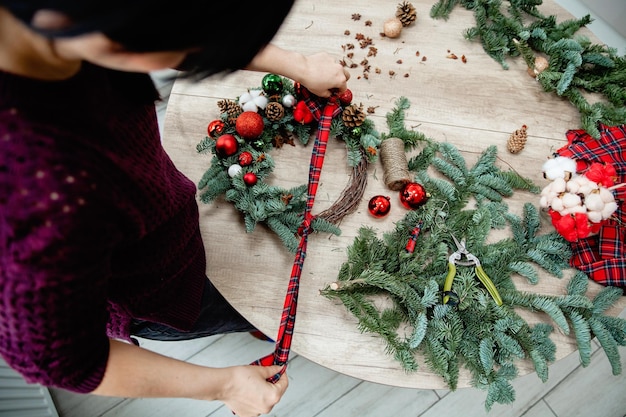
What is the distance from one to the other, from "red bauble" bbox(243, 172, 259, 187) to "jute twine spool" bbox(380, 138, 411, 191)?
0.28 m

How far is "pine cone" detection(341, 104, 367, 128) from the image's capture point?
94cm

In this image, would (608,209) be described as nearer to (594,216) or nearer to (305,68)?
(594,216)

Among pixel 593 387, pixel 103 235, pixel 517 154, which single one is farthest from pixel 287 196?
pixel 593 387

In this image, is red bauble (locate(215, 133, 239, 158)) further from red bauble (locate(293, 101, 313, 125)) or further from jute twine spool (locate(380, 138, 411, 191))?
jute twine spool (locate(380, 138, 411, 191))

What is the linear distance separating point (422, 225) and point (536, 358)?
33cm

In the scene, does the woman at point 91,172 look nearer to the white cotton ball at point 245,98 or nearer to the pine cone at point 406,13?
the white cotton ball at point 245,98

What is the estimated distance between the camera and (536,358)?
33.6 inches

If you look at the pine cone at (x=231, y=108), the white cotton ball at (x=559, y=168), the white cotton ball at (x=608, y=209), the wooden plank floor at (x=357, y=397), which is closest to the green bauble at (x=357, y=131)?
the pine cone at (x=231, y=108)

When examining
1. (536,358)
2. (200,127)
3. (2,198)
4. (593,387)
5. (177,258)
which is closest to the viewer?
(2,198)

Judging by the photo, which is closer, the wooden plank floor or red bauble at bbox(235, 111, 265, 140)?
red bauble at bbox(235, 111, 265, 140)

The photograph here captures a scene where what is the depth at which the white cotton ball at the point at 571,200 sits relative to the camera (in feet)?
2.89

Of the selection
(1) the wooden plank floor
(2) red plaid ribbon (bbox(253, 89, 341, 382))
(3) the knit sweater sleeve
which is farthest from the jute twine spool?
(1) the wooden plank floor

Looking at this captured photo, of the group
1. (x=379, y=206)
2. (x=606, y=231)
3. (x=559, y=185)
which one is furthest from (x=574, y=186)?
(x=379, y=206)

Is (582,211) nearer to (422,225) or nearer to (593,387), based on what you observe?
(422,225)
